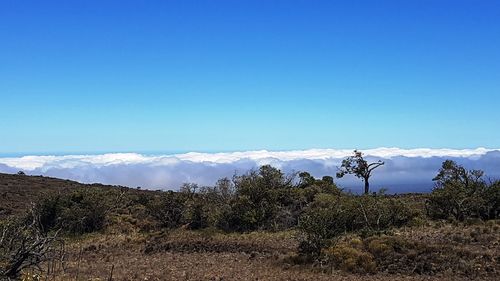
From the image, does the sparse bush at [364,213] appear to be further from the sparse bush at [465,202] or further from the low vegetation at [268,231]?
the sparse bush at [465,202]

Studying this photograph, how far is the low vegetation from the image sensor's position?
19672 millimetres

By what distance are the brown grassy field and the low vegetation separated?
7 centimetres

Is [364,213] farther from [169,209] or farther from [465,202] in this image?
[169,209]

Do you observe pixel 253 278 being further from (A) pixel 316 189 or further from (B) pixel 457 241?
(A) pixel 316 189

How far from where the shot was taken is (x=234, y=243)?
28.9m

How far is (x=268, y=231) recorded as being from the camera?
114 ft

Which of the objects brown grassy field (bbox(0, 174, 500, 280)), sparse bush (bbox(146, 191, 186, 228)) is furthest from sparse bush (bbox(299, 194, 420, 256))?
sparse bush (bbox(146, 191, 186, 228))

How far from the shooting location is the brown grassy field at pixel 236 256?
1950 cm

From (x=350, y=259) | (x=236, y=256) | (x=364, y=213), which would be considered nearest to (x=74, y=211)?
(x=236, y=256)

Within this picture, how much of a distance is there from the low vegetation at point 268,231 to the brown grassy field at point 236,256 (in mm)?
71

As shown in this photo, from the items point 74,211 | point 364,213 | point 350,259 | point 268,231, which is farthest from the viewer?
point 74,211

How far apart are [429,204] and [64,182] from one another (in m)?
54.7

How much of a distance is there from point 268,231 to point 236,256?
9.54 m

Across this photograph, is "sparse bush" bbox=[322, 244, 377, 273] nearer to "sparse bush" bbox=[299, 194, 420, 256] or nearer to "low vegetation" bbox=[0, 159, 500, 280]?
"low vegetation" bbox=[0, 159, 500, 280]
